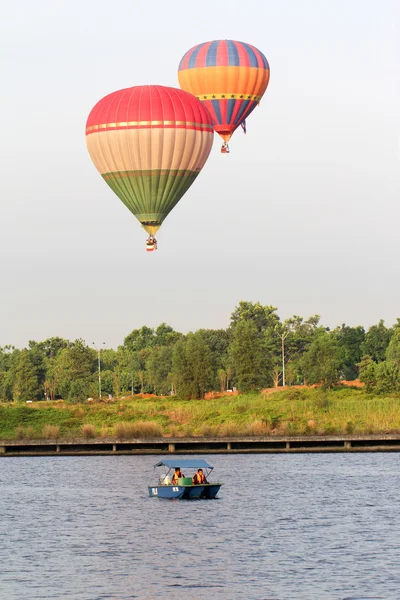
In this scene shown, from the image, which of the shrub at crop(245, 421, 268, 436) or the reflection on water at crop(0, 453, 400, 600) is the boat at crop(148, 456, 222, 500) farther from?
the shrub at crop(245, 421, 268, 436)

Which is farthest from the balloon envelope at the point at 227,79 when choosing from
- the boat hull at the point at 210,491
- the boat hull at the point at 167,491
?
the boat hull at the point at 210,491

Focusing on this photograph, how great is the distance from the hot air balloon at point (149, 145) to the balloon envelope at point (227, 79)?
1498 centimetres

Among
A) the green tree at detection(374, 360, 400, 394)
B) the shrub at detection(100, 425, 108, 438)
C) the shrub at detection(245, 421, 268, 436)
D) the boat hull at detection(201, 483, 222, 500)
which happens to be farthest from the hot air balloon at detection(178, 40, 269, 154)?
the green tree at detection(374, 360, 400, 394)

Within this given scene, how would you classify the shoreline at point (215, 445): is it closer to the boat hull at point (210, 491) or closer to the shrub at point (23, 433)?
the shrub at point (23, 433)

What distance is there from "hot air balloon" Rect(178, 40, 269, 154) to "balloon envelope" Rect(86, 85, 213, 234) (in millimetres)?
15323

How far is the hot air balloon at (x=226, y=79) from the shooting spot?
10981 cm

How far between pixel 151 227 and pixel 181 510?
94.1ft

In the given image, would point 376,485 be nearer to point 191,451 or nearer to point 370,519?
point 370,519

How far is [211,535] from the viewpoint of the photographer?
207 ft

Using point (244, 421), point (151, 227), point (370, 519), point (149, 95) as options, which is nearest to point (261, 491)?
point (370, 519)

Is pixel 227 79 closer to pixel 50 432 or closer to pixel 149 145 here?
pixel 149 145

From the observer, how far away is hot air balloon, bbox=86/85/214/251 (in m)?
92.1

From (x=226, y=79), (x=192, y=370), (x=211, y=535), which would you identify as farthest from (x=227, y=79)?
(x=192, y=370)

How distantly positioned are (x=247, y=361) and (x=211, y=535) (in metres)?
104
